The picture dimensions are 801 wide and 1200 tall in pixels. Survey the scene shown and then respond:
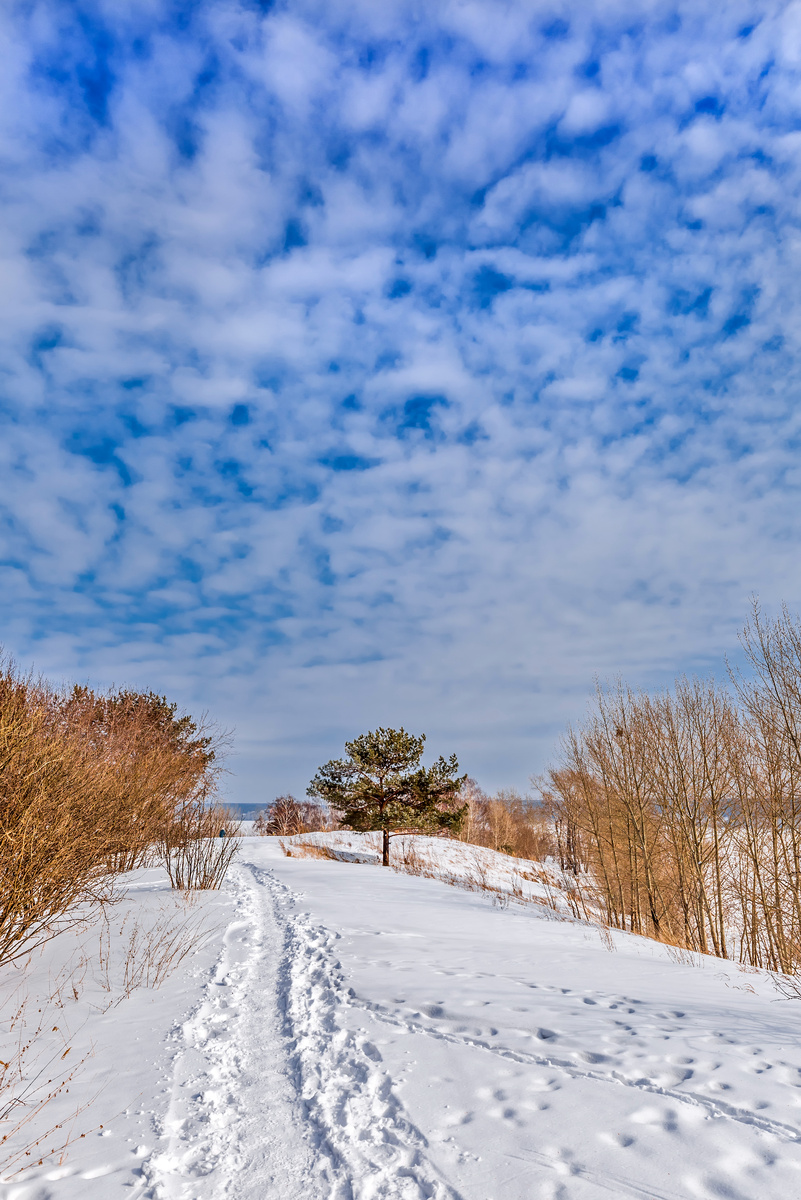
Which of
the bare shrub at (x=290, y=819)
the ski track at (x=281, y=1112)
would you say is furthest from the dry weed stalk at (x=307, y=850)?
the ski track at (x=281, y=1112)

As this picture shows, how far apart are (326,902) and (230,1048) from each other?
7.32 metres

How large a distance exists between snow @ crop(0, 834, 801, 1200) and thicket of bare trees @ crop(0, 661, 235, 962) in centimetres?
100

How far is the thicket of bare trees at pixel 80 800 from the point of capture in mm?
6176

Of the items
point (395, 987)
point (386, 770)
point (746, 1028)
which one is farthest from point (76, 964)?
point (386, 770)

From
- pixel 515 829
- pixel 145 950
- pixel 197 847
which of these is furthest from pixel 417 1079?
pixel 515 829

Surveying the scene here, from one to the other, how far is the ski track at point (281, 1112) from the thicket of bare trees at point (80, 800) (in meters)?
2.15

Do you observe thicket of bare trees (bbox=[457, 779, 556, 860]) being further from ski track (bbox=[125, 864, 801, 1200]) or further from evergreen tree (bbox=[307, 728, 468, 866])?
ski track (bbox=[125, 864, 801, 1200])

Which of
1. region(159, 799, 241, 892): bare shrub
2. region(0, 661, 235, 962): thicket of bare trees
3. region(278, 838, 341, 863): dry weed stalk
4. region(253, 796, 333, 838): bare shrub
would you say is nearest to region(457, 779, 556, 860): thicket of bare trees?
region(253, 796, 333, 838): bare shrub

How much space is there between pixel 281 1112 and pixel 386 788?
21.2 metres

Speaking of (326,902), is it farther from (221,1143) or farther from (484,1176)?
(484,1176)

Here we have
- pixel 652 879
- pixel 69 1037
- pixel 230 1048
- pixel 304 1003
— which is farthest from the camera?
pixel 652 879

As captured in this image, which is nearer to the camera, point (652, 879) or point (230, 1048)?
point (230, 1048)

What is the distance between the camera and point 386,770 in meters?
24.6

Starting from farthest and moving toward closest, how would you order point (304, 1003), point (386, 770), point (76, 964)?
1. point (386, 770)
2. point (76, 964)
3. point (304, 1003)
